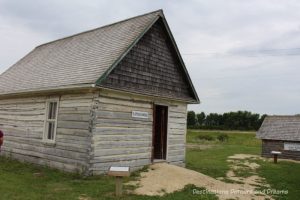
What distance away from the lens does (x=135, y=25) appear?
15.1m

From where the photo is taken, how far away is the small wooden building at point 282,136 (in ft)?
78.0

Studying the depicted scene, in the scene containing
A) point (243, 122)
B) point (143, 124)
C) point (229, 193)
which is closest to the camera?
point (229, 193)

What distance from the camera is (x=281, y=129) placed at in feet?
82.8

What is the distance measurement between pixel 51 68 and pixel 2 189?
7137mm

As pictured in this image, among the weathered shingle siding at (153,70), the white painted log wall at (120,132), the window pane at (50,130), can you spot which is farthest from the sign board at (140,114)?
the window pane at (50,130)

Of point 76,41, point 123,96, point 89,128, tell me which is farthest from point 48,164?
point 76,41

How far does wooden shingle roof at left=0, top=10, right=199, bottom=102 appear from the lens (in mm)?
12984

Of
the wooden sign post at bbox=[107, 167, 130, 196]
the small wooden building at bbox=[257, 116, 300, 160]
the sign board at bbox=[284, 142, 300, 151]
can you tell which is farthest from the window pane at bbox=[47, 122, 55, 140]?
the sign board at bbox=[284, 142, 300, 151]

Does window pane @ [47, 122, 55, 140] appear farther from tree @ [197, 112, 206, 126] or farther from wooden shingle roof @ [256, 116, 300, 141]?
tree @ [197, 112, 206, 126]

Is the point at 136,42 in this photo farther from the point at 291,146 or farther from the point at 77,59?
the point at 291,146

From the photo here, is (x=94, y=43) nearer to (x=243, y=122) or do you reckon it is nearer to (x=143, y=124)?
(x=143, y=124)

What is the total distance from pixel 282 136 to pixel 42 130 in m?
17.1

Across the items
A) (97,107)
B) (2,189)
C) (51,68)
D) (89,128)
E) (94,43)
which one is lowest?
(2,189)

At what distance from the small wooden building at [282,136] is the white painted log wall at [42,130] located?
16.6m
